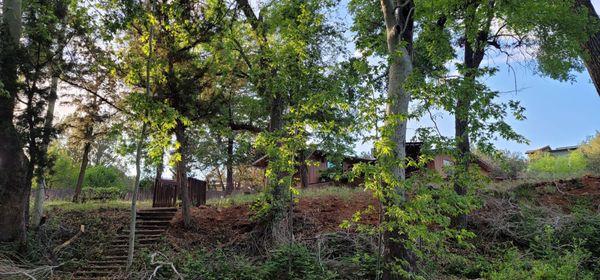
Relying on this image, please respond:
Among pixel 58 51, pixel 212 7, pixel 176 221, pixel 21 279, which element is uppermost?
pixel 212 7

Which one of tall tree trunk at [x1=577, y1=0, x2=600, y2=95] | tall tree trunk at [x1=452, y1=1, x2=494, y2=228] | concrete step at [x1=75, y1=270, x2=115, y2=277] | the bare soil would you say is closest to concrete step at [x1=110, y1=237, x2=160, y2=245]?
concrete step at [x1=75, y1=270, x2=115, y2=277]

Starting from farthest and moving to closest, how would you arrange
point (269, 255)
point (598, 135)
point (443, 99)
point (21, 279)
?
point (598, 135)
point (269, 255)
point (21, 279)
point (443, 99)

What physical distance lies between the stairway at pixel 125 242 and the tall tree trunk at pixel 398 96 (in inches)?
257

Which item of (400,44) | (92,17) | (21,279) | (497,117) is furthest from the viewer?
(92,17)

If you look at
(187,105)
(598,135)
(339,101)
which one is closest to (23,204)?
(187,105)

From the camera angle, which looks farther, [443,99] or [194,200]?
[194,200]

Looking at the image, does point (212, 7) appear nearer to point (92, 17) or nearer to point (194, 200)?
point (92, 17)

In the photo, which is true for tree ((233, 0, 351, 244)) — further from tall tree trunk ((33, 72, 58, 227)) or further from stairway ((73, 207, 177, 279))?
tall tree trunk ((33, 72, 58, 227))

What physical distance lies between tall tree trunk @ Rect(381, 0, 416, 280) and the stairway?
6.54 meters

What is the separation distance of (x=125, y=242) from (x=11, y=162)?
11.8 ft

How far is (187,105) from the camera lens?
501 inches

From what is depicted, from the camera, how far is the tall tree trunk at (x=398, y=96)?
6.56 m

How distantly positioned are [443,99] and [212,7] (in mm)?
8895

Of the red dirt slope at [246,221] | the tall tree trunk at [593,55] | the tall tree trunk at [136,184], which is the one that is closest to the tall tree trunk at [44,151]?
the tall tree trunk at [136,184]
